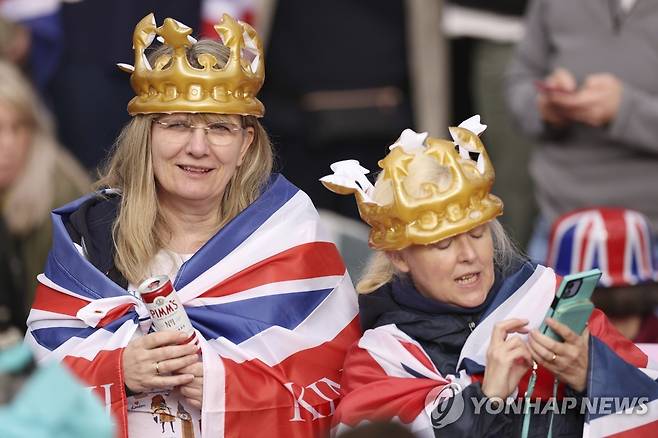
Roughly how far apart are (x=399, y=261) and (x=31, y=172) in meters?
3.60

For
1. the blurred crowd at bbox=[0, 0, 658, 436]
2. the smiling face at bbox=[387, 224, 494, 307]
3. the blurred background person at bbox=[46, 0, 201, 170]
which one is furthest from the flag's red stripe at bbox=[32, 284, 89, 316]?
the blurred background person at bbox=[46, 0, 201, 170]

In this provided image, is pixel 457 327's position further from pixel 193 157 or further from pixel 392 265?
pixel 193 157

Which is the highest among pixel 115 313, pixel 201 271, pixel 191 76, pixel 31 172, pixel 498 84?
pixel 191 76

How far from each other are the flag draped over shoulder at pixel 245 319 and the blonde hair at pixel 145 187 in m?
0.10

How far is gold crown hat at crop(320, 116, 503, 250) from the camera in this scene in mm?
5219

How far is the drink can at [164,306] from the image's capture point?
17.3ft

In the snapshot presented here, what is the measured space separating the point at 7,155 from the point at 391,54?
2442 mm

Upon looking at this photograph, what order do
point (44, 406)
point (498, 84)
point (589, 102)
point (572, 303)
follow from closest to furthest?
point (44, 406) < point (572, 303) < point (589, 102) < point (498, 84)

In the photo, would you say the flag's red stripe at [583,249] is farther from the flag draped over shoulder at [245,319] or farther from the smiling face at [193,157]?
the smiling face at [193,157]

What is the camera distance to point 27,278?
8.16 meters

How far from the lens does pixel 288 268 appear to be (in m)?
5.81

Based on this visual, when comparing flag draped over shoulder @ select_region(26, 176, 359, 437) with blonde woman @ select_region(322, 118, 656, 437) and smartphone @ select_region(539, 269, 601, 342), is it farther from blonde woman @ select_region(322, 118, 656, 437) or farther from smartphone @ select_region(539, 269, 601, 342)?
smartphone @ select_region(539, 269, 601, 342)

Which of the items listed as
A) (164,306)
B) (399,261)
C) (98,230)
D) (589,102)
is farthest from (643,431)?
(589,102)

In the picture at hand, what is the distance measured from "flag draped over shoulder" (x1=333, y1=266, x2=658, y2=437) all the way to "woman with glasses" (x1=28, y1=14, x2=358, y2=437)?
13.2 inches
